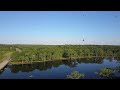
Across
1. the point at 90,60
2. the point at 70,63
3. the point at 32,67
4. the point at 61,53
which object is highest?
the point at 61,53

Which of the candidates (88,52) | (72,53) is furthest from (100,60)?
(72,53)

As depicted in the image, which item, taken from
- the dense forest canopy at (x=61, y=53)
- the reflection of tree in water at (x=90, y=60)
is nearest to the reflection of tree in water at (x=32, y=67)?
the dense forest canopy at (x=61, y=53)

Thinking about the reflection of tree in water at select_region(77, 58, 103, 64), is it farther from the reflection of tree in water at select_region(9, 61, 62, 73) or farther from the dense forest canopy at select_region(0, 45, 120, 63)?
the reflection of tree in water at select_region(9, 61, 62, 73)

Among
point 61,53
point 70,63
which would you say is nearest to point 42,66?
point 70,63

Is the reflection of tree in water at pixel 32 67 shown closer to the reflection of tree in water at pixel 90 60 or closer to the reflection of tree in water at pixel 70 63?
the reflection of tree in water at pixel 70 63

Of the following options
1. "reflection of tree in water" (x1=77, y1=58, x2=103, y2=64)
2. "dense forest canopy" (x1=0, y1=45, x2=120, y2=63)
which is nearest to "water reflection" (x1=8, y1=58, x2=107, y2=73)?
"reflection of tree in water" (x1=77, y1=58, x2=103, y2=64)

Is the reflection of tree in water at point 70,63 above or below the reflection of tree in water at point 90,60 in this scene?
below

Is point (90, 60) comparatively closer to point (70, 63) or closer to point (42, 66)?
point (70, 63)
